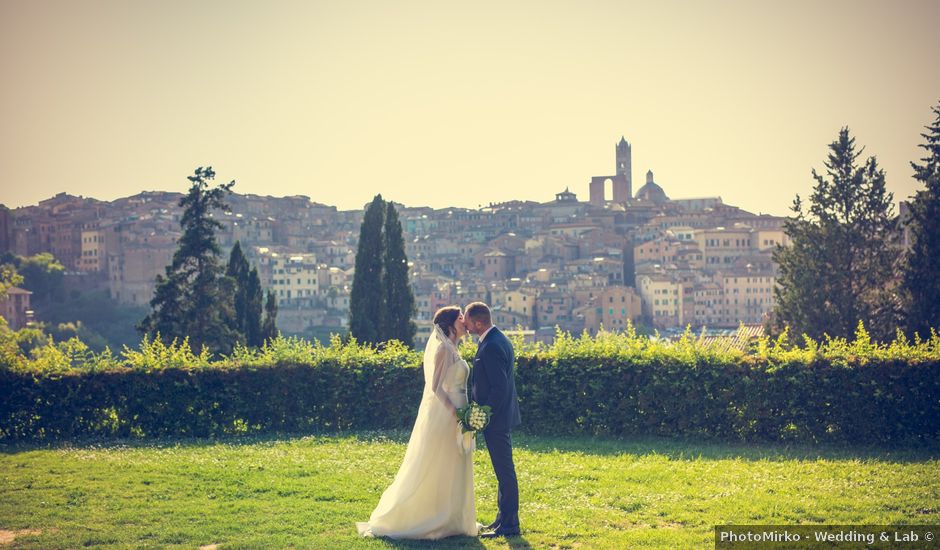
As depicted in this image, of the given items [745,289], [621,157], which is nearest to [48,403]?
[745,289]

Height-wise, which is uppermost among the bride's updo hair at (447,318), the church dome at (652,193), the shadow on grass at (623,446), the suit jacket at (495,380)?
the church dome at (652,193)

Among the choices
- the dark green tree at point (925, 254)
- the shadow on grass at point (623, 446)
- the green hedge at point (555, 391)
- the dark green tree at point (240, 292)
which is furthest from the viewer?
the dark green tree at point (240, 292)

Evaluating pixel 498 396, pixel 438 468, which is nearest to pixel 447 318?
pixel 498 396

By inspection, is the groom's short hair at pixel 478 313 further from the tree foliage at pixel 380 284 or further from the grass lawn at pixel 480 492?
the tree foliage at pixel 380 284

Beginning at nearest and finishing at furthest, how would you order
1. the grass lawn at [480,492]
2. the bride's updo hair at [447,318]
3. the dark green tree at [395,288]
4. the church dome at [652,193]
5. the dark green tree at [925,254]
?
the grass lawn at [480,492] → the bride's updo hair at [447,318] → the dark green tree at [925,254] → the dark green tree at [395,288] → the church dome at [652,193]

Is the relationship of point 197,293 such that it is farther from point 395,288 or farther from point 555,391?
point 555,391

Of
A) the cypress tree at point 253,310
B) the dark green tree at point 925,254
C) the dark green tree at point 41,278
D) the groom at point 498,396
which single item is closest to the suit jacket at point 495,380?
the groom at point 498,396

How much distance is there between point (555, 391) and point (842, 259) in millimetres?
16934

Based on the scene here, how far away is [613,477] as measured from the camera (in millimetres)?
8586

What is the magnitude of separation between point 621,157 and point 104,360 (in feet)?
511

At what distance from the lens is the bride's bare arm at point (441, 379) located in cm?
703

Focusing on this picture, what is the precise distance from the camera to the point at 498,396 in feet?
23.0

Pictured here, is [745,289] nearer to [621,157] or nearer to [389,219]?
[389,219]

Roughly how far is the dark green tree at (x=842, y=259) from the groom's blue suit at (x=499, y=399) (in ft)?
62.4
